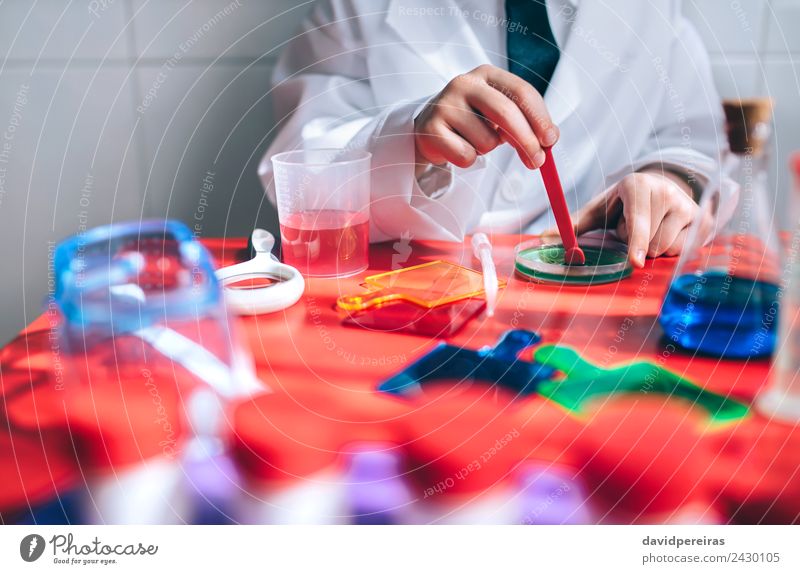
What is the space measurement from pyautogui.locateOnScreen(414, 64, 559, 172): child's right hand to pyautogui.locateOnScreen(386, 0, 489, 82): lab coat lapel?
1.3 inches

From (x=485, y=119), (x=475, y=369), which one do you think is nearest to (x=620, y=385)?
(x=475, y=369)

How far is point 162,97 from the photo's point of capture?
0.38 m

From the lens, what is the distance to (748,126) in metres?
0.31

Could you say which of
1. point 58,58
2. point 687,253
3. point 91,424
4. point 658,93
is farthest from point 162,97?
point 658,93

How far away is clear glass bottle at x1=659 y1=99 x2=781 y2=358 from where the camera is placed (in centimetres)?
31

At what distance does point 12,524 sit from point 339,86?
0.40 m

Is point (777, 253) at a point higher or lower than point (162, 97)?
lower

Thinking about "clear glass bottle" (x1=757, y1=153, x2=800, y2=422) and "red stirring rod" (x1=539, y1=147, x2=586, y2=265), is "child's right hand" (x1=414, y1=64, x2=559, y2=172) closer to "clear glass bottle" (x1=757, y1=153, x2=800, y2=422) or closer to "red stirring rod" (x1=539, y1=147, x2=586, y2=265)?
"red stirring rod" (x1=539, y1=147, x2=586, y2=265)

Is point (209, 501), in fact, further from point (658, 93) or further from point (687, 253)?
point (658, 93)

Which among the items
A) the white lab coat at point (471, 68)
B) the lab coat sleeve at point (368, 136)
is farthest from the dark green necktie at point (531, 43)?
the lab coat sleeve at point (368, 136)

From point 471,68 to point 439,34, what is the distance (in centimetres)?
7

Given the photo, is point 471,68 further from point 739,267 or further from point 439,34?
point 739,267

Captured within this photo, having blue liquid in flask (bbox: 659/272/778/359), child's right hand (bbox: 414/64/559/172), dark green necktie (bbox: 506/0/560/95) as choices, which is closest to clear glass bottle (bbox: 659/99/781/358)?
blue liquid in flask (bbox: 659/272/778/359)

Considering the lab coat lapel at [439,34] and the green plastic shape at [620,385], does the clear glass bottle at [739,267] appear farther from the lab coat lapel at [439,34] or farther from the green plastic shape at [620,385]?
the lab coat lapel at [439,34]
